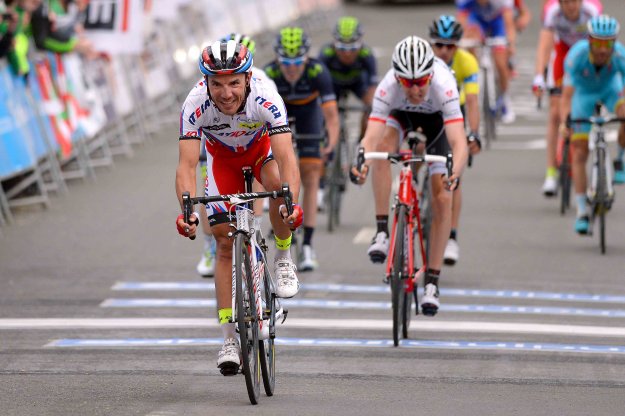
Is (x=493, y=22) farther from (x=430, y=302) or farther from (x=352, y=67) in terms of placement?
(x=430, y=302)

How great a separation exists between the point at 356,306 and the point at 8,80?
17.2ft

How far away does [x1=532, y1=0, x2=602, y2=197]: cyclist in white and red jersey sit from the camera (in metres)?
15.6

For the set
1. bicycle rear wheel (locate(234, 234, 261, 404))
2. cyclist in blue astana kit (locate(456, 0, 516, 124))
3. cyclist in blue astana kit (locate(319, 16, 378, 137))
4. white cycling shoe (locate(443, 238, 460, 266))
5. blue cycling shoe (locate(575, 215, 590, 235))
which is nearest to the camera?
bicycle rear wheel (locate(234, 234, 261, 404))

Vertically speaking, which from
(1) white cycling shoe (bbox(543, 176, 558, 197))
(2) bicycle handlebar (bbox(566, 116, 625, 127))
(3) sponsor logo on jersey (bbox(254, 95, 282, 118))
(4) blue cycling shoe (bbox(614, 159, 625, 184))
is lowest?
(1) white cycling shoe (bbox(543, 176, 558, 197))

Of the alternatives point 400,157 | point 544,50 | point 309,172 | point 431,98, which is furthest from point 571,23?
point 400,157

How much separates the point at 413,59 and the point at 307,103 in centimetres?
308

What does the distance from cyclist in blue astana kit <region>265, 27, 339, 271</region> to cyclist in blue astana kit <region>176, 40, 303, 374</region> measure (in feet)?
12.5

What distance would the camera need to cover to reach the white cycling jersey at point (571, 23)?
1563 centimetres

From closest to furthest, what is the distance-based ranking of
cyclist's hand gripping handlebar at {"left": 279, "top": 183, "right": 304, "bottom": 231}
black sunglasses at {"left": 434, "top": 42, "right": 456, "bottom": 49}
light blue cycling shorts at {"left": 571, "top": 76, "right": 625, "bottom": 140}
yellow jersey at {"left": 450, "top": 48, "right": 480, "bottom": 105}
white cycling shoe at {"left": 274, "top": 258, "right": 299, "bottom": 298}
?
cyclist's hand gripping handlebar at {"left": 279, "top": 183, "right": 304, "bottom": 231}, white cycling shoe at {"left": 274, "top": 258, "right": 299, "bottom": 298}, black sunglasses at {"left": 434, "top": 42, "right": 456, "bottom": 49}, yellow jersey at {"left": 450, "top": 48, "right": 480, "bottom": 105}, light blue cycling shorts at {"left": 571, "top": 76, "right": 625, "bottom": 140}

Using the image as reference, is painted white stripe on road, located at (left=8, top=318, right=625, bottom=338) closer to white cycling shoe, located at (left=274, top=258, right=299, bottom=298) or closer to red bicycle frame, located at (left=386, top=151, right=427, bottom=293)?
red bicycle frame, located at (left=386, top=151, right=427, bottom=293)

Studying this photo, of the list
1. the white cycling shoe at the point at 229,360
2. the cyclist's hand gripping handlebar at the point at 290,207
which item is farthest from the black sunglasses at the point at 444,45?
the white cycling shoe at the point at 229,360

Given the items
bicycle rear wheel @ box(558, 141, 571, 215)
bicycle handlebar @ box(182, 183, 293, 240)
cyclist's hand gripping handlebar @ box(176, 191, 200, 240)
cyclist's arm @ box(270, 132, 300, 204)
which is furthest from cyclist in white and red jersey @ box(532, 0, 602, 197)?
cyclist's hand gripping handlebar @ box(176, 191, 200, 240)

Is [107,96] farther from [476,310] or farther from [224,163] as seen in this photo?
[224,163]

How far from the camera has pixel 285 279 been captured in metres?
8.88
